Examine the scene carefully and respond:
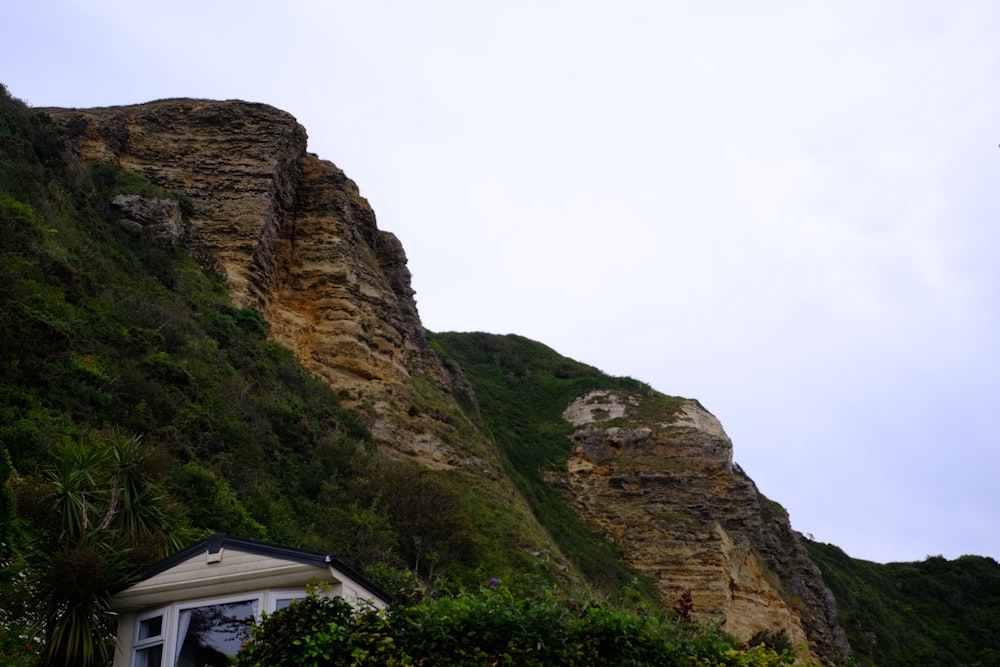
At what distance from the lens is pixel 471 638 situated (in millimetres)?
9000

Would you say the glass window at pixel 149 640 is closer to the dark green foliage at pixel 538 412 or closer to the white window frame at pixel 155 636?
the white window frame at pixel 155 636

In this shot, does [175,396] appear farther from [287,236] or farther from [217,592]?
[287,236]

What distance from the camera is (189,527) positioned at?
16172mm

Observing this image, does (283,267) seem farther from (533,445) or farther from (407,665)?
(407,665)

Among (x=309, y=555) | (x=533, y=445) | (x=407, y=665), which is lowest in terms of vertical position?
(x=407, y=665)

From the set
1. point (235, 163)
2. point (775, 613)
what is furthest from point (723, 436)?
point (235, 163)

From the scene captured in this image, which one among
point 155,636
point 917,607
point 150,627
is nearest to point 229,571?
point 155,636

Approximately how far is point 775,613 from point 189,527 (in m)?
30.2

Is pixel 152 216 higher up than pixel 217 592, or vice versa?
pixel 152 216

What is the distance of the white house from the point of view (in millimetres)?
9508

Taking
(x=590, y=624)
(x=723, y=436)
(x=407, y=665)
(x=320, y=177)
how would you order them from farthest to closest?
(x=723, y=436)
(x=320, y=177)
(x=590, y=624)
(x=407, y=665)

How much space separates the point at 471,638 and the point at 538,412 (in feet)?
140

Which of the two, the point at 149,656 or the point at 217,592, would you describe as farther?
the point at 149,656

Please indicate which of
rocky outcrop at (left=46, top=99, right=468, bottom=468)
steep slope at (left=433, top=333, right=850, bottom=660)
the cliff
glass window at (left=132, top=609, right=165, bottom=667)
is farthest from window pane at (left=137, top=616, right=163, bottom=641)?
steep slope at (left=433, top=333, right=850, bottom=660)
